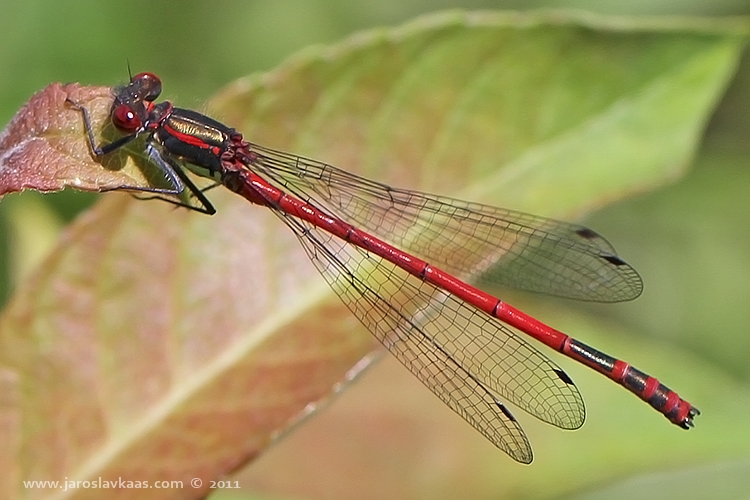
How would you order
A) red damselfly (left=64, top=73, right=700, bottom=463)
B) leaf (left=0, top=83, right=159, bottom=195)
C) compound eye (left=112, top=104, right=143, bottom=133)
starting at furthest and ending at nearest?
red damselfly (left=64, top=73, right=700, bottom=463), compound eye (left=112, top=104, right=143, bottom=133), leaf (left=0, top=83, right=159, bottom=195)

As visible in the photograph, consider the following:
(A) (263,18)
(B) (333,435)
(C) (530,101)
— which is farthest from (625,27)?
(A) (263,18)

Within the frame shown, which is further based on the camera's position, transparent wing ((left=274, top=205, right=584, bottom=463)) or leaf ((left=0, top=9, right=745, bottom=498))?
transparent wing ((left=274, top=205, right=584, bottom=463))

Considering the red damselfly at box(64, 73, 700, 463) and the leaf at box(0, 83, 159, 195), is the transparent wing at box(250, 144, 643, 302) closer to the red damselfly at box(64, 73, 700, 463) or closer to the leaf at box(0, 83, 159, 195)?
the red damselfly at box(64, 73, 700, 463)

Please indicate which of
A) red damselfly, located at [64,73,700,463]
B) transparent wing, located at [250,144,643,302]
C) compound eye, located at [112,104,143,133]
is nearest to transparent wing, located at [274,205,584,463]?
red damselfly, located at [64,73,700,463]

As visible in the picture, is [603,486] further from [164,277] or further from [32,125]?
[32,125]

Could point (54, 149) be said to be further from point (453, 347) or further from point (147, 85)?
A: point (453, 347)

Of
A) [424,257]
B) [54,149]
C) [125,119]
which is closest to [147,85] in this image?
[125,119]

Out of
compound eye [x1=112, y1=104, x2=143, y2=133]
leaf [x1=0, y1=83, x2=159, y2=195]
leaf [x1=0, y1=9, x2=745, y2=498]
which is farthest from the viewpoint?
compound eye [x1=112, y1=104, x2=143, y2=133]
